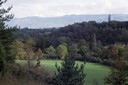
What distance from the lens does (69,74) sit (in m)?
22.5

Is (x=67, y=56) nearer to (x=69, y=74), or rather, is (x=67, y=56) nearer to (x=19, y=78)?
(x=69, y=74)

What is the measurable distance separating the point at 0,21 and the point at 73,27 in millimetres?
94486

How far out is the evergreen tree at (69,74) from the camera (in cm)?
2159

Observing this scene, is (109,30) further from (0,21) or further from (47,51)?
(0,21)

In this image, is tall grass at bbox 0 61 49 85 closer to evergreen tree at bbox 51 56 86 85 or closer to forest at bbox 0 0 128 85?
forest at bbox 0 0 128 85

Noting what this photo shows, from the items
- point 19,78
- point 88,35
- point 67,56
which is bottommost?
point 88,35

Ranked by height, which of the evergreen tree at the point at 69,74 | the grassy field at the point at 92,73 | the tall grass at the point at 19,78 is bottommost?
the grassy field at the point at 92,73

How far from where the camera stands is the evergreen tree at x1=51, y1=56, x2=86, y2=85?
70.8 feet

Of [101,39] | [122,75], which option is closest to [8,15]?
[122,75]

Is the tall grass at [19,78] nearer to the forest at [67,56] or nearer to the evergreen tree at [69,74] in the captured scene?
the forest at [67,56]

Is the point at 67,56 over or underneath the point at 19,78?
underneath

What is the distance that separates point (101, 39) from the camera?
104 m

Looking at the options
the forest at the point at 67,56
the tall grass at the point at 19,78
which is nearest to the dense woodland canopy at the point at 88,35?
the forest at the point at 67,56

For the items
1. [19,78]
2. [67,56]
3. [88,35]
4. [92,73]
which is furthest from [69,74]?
[88,35]
